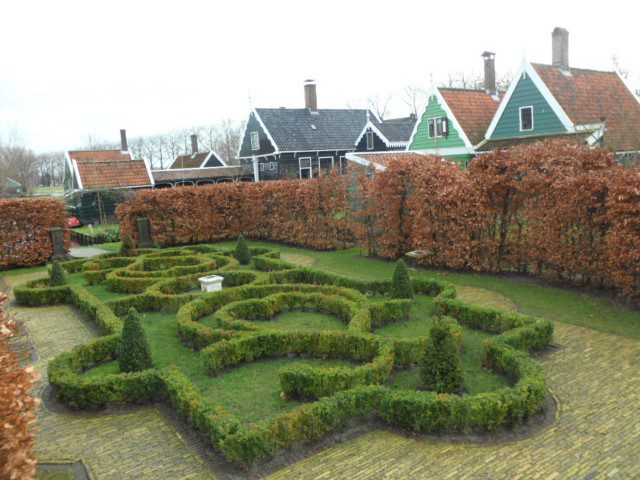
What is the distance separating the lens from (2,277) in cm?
1975

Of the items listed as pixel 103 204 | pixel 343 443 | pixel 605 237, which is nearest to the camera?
pixel 343 443

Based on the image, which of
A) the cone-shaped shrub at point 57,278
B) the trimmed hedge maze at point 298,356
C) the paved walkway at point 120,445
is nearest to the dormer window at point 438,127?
the trimmed hedge maze at point 298,356

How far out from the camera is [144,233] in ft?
77.8

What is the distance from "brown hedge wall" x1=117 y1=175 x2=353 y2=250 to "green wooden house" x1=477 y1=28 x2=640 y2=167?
999cm

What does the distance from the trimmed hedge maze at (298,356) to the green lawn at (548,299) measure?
1.81m

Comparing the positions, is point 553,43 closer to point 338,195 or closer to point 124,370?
point 338,195

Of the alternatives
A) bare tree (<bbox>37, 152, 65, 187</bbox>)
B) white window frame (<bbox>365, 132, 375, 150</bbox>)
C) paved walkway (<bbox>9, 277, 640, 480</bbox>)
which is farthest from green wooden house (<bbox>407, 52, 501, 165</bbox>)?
bare tree (<bbox>37, 152, 65, 187</bbox>)

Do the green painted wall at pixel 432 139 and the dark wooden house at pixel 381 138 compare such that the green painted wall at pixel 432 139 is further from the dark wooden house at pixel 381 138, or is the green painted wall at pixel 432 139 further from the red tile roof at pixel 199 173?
the red tile roof at pixel 199 173

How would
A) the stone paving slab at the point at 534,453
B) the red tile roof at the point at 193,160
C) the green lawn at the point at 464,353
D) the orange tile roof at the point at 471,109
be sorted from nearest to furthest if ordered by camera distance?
the stone paving slab at the point at 534,453 < the green lawn at the point at 464,353 < the orange tile roof at the point at 471,109 < the red tile roof at the point at 193,160

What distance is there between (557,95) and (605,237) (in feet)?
47.8

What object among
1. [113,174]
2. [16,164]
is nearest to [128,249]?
[113,174]

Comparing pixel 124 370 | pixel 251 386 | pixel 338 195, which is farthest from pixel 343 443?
pixel 338 195

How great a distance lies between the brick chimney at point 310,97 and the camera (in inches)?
1613

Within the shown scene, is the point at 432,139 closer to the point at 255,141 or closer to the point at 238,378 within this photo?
the point at 255,141
